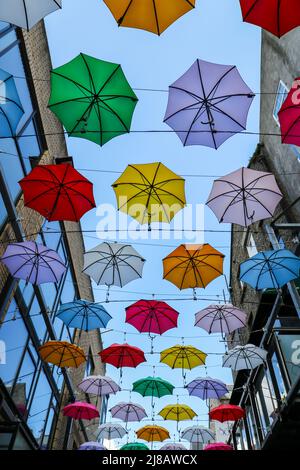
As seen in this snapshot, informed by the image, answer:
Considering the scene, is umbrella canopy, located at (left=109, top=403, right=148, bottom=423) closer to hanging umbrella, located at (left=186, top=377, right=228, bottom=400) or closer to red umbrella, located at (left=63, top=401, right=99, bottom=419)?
red umbrella, located at (left=63, top=401, right=99, bottom=419)

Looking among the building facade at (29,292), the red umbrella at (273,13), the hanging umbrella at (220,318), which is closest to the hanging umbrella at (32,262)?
the building facade at (29,292)

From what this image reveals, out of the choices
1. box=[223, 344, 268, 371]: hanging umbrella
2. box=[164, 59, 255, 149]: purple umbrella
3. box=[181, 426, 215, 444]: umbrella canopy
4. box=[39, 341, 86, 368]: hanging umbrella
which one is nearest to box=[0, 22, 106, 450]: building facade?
box=[39, 341, 86, 368]: hanging umbrella

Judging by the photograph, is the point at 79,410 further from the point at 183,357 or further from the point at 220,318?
the point at 220,318

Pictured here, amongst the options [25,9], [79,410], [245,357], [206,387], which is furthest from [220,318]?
[25,9]

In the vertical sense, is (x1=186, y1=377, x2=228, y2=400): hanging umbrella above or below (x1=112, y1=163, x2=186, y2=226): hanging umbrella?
below

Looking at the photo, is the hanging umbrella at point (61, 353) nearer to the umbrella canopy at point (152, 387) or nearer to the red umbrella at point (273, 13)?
the umbrella canopy at point (152, 387)

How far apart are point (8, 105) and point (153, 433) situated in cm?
1813

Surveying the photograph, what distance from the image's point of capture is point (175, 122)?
858 cm

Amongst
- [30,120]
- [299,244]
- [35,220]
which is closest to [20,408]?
[35,220]

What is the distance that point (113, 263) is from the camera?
1212 cm

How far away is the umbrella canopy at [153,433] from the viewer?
1912 cm

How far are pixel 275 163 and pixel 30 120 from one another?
965 centimetres

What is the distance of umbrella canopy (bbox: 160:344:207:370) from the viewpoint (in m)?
14.9

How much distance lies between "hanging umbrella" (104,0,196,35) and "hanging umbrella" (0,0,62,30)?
115cm
